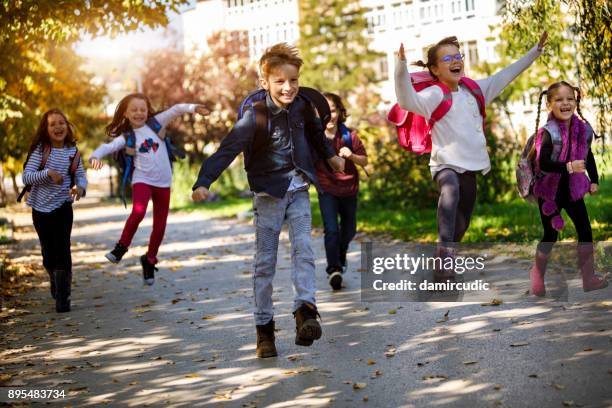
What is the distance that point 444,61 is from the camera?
6895 millimetres

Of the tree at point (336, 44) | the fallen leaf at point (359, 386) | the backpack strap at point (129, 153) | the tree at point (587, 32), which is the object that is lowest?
the fallen leaf at point (359, 386)

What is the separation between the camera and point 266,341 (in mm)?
5785

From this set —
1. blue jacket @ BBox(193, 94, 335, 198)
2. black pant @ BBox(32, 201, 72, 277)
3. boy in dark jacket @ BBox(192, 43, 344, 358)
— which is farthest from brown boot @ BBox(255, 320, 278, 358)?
black pant @ BBox(32, 201, 72, 277)

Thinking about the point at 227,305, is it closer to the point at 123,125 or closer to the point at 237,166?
the point at 123,125

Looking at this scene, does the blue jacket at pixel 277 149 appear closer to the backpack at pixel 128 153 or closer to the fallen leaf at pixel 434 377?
the fallen leaf at pixel 434 377

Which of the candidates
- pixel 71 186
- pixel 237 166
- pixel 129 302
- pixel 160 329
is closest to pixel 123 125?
pixel 71 186

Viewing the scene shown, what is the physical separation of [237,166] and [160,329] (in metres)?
23.7

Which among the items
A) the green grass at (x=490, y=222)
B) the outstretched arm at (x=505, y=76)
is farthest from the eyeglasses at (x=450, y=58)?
the green grass at (x=490, y=222)

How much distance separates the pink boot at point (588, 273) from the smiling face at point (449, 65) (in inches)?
62.5

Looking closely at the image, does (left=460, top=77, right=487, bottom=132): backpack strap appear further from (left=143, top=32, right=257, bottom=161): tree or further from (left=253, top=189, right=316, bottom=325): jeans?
(left=143, top=32, right=257, bottom=161): tree

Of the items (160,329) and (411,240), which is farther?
(411,240)

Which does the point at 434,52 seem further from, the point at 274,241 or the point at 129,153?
the point at 129,153

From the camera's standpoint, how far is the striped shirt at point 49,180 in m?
8.16

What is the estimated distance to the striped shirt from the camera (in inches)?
321
